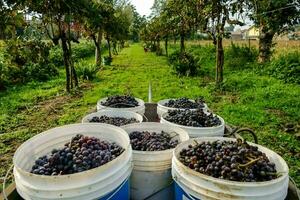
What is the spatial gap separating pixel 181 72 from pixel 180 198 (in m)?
12.9

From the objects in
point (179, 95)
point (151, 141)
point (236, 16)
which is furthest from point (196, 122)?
point (236, 16)

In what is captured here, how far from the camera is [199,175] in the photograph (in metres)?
1.92

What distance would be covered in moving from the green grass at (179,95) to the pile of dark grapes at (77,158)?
2671mm

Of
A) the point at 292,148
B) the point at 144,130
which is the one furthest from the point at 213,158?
the point at 292,148

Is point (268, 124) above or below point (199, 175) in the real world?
below

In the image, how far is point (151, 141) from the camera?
261 cm

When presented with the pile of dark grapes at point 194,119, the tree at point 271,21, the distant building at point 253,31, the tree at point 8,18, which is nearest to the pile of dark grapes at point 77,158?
the pile of dark grapes at point 194,119

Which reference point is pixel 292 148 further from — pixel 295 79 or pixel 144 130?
pixel 295 79

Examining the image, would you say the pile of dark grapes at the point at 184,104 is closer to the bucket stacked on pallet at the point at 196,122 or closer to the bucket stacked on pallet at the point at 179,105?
the bucket stacked on pallet at the point at 179,105

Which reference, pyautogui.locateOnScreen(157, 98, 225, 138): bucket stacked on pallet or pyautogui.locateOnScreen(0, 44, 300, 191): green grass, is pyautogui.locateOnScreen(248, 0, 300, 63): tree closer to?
pyautogui.locateOnScreen(0, 44, 300, 191): green grass

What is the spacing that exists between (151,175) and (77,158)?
24.8 inches

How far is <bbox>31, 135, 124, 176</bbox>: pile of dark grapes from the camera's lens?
2.01m

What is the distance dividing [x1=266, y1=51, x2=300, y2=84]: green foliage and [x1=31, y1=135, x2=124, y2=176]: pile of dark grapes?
10.7 m

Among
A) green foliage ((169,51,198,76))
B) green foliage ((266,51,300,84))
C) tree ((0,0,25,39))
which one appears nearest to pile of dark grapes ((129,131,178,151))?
tree ((0,0,25,39))
